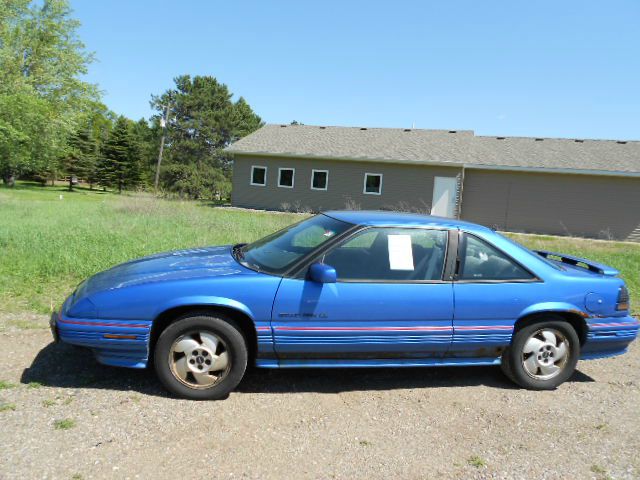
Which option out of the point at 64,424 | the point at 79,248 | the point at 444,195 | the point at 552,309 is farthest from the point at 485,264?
the point at 444,195

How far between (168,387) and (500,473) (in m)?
2.36

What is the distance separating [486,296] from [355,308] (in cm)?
112

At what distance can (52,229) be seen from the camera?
10.8 meters

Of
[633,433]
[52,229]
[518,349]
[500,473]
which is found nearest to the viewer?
[500,473]

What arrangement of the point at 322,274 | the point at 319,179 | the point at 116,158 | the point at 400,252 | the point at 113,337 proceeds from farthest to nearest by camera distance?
the point at 116,158 → the point at 319,179 → the point at 400,252 → the point at 322,274 → the point at 113,337

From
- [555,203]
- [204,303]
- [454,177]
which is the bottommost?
[204,303]

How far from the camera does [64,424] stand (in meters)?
3.12

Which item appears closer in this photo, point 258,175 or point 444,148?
point 444,148

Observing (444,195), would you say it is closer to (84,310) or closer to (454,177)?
(454,177)

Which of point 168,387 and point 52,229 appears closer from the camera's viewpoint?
point 168,387

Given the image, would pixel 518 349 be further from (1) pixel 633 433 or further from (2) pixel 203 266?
(2) pixel 203 266

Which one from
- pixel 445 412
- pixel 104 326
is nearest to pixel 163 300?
pixel 104 326

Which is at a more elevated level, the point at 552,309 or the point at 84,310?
the point at 552,309

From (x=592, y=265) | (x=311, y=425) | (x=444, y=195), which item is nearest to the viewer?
(x=311, y=425)
